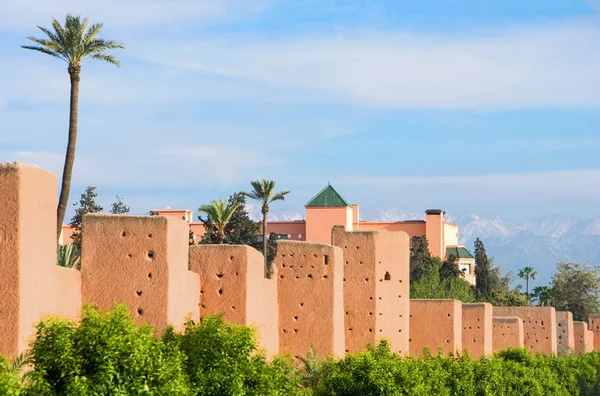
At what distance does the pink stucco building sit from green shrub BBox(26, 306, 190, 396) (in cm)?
4102

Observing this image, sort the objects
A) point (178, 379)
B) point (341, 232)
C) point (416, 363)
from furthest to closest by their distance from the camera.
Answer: point (341, 232)
point (416, 363)
point (178, 379)

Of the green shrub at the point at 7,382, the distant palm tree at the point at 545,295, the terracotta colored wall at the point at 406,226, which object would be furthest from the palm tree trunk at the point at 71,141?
the distant palm tree at the point at 545,295

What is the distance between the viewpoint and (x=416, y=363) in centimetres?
2533

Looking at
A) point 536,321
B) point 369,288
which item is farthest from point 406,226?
point 369,288

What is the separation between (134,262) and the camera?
63.6ft

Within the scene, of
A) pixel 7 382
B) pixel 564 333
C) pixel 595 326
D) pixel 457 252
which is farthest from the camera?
pixel 457 252

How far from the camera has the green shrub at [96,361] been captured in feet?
47.0

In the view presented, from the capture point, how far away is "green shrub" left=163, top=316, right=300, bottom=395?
17.3 metres

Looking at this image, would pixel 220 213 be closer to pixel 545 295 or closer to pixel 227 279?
pixel 227 279

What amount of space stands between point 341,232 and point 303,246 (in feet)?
8.80

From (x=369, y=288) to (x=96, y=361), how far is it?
589 inches

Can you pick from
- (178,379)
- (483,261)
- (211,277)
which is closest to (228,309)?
(211,277)

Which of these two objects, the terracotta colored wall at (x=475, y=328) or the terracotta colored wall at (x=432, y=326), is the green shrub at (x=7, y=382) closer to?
the terracotta colored wall at (x=432, y=326)

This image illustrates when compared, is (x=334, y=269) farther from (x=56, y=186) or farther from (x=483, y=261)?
(x=483, y=261)
